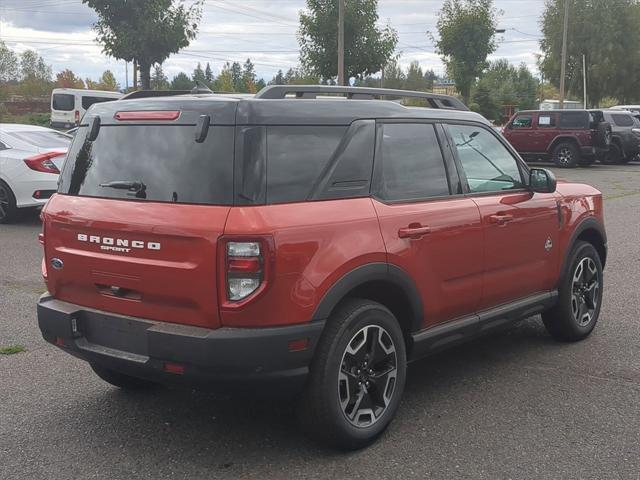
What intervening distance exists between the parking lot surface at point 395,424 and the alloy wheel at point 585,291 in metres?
0.21

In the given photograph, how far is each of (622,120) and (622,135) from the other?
57cm

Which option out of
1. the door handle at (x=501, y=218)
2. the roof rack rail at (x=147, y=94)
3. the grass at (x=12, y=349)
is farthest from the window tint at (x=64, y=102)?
the door handle at (x=501, y=218)

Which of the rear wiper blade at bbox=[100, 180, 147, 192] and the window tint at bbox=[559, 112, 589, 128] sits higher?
the window tint at bbox=[559, 112, 589, 128]

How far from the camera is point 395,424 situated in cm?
396

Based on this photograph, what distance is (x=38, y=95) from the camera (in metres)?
65.5

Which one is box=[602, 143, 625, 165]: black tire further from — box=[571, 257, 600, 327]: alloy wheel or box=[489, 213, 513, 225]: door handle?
box=[489, 213, 513, 225]: door handle

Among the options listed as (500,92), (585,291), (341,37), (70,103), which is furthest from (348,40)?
(500,92)

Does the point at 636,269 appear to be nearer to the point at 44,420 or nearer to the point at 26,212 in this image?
the point at 44,420

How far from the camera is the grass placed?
5172mm

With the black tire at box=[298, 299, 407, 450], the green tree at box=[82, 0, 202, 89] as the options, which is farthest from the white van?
the black tire at box=[298, 299, 407, 450]

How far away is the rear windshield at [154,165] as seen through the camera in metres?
3.32

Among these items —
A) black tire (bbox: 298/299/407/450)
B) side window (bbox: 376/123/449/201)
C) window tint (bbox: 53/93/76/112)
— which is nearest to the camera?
black tire (bbox: 298/299/407/450)

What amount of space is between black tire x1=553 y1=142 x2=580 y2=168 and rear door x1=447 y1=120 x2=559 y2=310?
62.8 ft

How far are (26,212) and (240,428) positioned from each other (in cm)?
962
